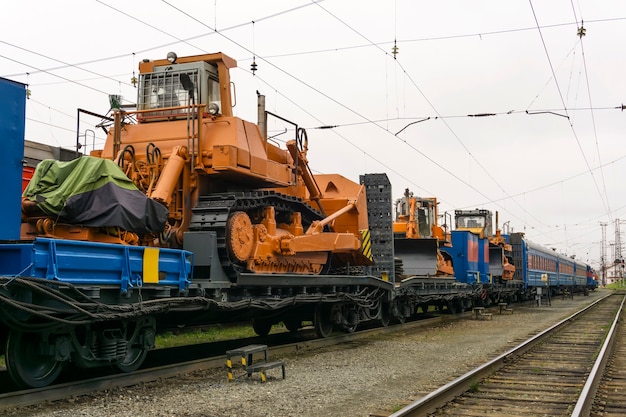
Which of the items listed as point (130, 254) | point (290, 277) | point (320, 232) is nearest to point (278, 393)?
point (130, 254)

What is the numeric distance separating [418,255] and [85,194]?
15389 mm

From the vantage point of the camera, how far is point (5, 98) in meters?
6.46

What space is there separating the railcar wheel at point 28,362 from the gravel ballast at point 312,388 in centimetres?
36

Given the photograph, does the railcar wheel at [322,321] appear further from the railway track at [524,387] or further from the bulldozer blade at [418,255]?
the bulldozer blade at [418,255]

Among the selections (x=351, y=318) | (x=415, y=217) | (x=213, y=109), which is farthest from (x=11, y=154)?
(x=415, y=217)

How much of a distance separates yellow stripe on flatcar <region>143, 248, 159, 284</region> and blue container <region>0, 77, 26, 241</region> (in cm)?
149

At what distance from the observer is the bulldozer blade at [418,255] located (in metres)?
21.0

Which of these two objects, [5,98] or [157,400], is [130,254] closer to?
[157,400]

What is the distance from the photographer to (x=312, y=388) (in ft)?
25.7

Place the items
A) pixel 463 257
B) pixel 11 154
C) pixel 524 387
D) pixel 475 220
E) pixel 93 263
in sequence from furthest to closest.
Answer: pixel 475 220 < pixel 463 257 < pixel 524 387 < pixel 93 263 < pixel 11 154

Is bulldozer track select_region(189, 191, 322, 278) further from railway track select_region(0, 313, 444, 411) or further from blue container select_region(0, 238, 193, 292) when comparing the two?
railway track select_region(0, 313, 444, 411)

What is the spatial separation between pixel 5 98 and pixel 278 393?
442 centimetres

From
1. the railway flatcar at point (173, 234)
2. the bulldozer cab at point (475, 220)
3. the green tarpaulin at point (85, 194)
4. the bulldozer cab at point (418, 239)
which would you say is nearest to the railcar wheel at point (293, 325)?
the railway flatcar at point (173, 234)

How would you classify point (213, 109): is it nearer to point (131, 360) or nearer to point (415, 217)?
point (131, 360)
